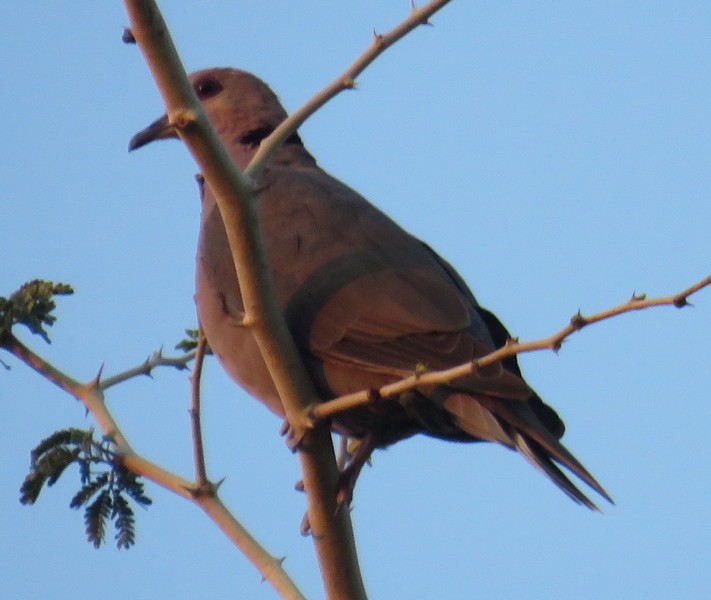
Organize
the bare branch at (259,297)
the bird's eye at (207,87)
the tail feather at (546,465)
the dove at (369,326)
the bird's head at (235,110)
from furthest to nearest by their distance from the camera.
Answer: the bird's eye at (207,87) < the bird's head at (235,110) < the dove at (369,326) < the tail feather at (546,465) < the bare branch at (259,297)

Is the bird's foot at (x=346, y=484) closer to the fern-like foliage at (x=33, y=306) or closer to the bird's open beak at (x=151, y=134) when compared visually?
the fern-like foliage at (x=33, y=306)

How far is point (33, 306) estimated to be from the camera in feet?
14.3

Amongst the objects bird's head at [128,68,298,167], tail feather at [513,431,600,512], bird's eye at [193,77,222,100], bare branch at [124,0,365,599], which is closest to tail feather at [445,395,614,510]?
tail feather at [513,431,600,512]

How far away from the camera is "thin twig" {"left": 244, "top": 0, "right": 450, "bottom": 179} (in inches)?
142

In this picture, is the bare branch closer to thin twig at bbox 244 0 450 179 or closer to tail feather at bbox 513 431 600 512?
thin twig at bbox 244 0 450 179

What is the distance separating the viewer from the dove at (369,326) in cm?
448

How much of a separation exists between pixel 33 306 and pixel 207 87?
288 centimetres

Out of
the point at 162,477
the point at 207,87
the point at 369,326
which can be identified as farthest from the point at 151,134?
the point at 162,477

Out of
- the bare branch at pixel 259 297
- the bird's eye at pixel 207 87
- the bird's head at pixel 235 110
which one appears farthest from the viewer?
the bird's eye at pixel 207 87

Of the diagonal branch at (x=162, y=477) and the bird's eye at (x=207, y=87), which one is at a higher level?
the bird's eye at (x=207, y=87)

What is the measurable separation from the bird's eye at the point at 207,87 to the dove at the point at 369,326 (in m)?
1.23

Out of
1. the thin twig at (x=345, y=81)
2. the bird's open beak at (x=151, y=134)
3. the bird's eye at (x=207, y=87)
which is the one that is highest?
the bird's eye at (x=207, y=87)

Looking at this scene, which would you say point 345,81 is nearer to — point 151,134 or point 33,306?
point 33,306

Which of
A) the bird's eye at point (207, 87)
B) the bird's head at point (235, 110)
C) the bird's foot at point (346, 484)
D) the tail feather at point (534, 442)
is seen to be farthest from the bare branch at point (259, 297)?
the bird's eye at point (207, 87)
